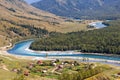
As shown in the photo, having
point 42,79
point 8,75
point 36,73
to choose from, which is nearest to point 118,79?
point 42,79

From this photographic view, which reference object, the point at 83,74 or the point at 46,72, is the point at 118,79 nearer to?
the point at 83,74

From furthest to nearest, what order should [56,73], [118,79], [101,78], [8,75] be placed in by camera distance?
[56,73] < [8,75] < [118,79] < [101,78]

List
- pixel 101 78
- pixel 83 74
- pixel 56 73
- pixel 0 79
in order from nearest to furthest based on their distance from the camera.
Answer: pixel 101 78 < pixel 83 74 < pixel 0 79 < pixel 56 73

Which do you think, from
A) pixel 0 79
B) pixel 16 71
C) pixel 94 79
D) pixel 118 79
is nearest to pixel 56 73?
pixel 16 71

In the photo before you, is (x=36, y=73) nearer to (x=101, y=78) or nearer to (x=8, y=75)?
(x=8, y=75)

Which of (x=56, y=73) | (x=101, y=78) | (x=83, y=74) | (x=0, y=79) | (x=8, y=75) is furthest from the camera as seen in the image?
(x=56, y=73)

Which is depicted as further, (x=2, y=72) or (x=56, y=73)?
(x=56, y=73)

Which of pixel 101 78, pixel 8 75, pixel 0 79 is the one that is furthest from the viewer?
pixel 8 75

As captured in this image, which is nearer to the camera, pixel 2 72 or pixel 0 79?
pixel 0 79

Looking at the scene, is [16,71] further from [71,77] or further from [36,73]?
[71,77]
